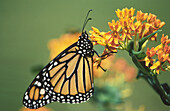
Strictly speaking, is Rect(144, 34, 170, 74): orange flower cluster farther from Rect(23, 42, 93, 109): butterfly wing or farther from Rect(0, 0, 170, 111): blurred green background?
Rect(0, 0, 170, 111): blurred green background

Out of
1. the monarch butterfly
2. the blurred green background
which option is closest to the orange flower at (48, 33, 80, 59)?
the monarch butterfly

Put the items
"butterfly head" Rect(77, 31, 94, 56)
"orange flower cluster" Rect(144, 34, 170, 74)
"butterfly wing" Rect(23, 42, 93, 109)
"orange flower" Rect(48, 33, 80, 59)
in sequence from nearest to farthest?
"orange flower cluster" Rect(144, 34, 170, 74) < "butterfly wing" Rect(23, 42, 93, 109) < "butterfly head" Rect(77, 31, 94, 56) < "orange flower" Rect(48, 33, 80, 59)

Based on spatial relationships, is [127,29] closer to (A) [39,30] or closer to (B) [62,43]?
(B) [62,43]

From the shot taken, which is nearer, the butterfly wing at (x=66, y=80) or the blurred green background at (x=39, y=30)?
the butterfly wing at (x=66, y=80)

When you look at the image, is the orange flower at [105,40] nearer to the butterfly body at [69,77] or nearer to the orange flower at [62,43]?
the butterfly body at [69,77]

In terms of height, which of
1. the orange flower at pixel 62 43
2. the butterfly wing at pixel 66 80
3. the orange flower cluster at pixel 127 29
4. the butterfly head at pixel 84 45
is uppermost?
the orange flower at pixel 62 43

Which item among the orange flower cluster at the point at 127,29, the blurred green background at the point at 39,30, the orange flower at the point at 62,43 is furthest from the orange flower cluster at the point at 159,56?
the blurred green background at the point at 39,30

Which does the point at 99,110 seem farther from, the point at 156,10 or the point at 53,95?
the point at 156,10
